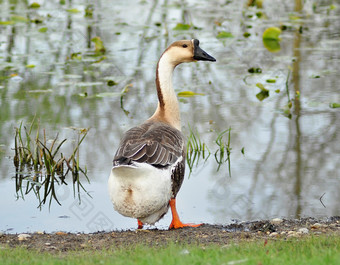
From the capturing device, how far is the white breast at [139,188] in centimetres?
593

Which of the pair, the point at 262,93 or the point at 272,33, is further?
the point at 272,33

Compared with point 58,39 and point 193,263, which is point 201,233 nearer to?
point 193,263

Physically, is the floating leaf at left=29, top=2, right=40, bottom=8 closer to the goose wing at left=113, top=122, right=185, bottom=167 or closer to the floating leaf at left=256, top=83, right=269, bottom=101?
the floating leaf at left=256, top=83, right=269, bottom=101

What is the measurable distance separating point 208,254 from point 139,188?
1.42m

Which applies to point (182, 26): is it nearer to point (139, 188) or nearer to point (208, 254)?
point (139, 188)

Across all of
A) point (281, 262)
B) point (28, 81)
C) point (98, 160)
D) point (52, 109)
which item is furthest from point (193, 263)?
point (28, 81)

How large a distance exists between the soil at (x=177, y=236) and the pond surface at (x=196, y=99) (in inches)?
35.9

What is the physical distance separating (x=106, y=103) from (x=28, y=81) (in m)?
2.25

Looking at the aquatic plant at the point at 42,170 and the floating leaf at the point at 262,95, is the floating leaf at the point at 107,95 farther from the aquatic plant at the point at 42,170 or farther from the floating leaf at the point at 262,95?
the aquatic plant at the point at 42,170

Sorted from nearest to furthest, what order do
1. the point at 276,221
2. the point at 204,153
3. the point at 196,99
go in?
the point at 276,221 < the point at 204,153 < the point at 196,99

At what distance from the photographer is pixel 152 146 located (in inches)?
250

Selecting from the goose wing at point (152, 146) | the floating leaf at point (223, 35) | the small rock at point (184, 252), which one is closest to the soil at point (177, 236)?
the small rock at point (184, 252)

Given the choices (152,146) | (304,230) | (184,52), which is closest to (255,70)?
(184,52)

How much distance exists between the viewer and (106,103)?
12.0 meters
